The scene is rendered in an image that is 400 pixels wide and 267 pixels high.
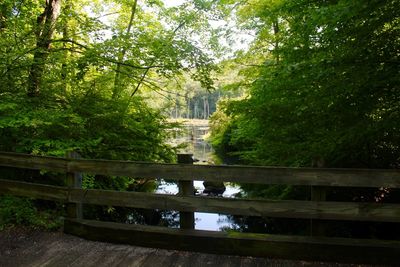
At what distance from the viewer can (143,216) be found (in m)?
12.2

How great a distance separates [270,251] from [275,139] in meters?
2.50

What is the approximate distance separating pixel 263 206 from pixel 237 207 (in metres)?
0.32

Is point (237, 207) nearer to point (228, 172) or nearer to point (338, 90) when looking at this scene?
point (228, 172)

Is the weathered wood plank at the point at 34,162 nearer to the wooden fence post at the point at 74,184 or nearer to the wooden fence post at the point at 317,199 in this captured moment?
the wooden fence post at the point at 74,184

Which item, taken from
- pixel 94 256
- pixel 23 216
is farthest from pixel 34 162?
pixel 94 256

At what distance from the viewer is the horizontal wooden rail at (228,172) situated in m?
4.29

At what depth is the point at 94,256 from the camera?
4.70 meters

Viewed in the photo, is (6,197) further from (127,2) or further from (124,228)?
(127,2)

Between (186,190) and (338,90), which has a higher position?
(338,90)

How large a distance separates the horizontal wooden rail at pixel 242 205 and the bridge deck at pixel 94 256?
56cm

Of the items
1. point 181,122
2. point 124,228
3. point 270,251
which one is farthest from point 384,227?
point 181,122

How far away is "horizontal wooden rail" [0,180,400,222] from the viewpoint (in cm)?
432

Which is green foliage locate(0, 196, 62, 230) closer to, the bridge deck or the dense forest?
the dense forest

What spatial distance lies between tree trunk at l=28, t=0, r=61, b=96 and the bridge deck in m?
3.62
